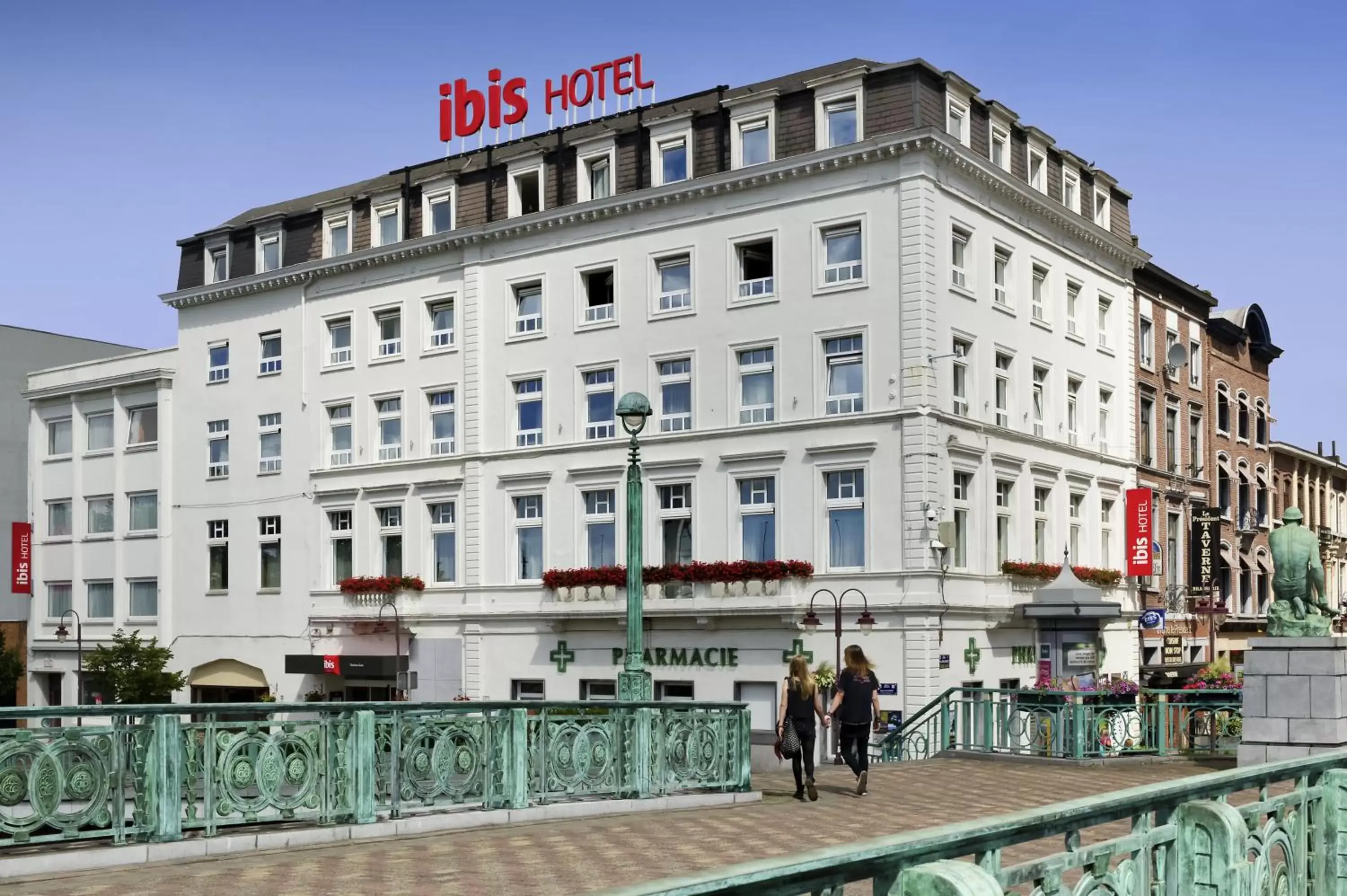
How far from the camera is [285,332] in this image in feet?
164

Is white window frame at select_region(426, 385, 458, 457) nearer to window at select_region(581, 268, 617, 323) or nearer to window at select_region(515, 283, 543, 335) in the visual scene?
window at select_region(515, 283, 543, 335)

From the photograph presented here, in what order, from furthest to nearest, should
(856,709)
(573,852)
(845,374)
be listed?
(845,374) < (856,709) < (573,852)

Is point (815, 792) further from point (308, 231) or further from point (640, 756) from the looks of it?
point (308, 231)

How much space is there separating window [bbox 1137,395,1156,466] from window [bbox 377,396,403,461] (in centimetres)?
2234

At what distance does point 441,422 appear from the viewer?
152 feet

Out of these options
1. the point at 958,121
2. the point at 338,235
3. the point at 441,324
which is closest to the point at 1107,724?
the point at 958,121

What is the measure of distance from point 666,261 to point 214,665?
20909 millimetres

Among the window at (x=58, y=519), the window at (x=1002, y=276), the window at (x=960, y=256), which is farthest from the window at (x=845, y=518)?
the window at (x=58, y=519)

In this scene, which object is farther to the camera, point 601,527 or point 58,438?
point 58,438

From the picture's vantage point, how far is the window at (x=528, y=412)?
43.9 m

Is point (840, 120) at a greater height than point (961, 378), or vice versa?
point (840, 120)

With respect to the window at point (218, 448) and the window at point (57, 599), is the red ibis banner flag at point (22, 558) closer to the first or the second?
the window at point (57, 599)

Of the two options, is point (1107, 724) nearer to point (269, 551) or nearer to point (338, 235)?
point (338, 235)

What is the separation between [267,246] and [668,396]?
56.4ft
